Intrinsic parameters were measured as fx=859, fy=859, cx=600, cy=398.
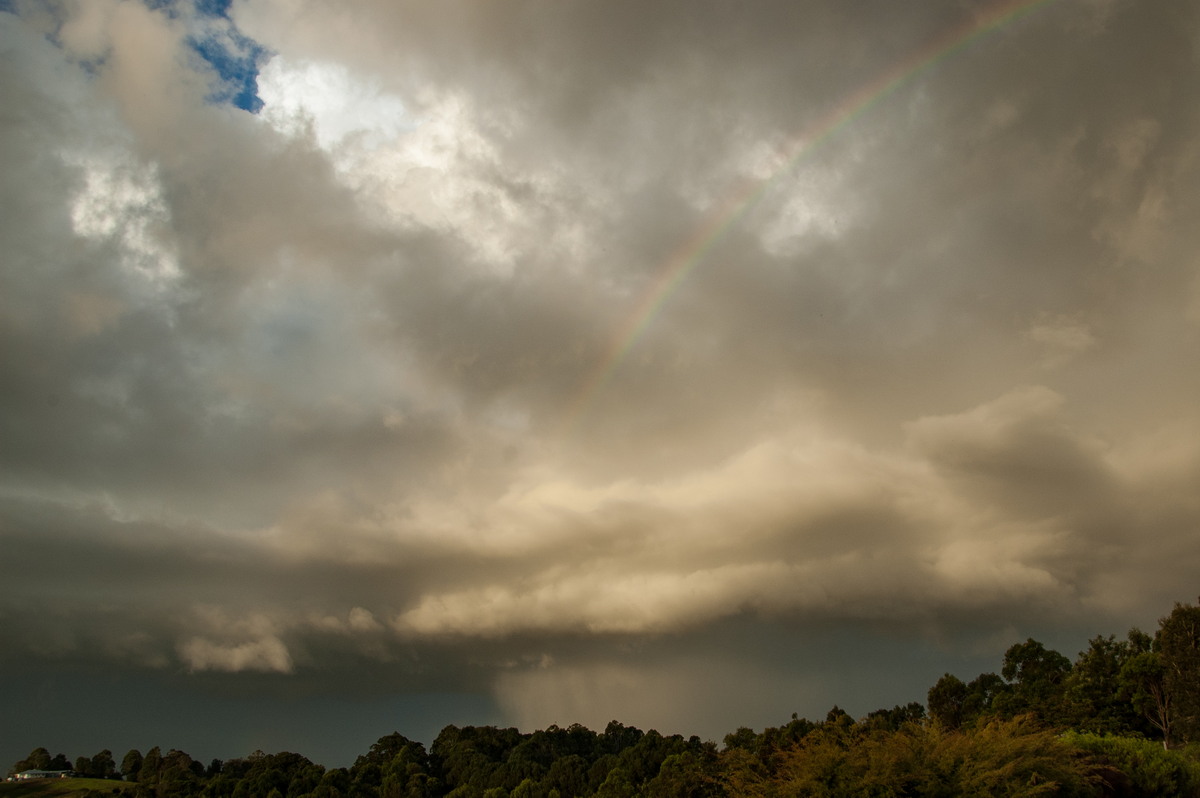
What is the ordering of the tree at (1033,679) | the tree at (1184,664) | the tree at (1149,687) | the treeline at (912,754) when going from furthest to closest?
the tree at (1033,679)
the tree at (1149,687)
the tree at (1184,664)
the treeline at (912,754)

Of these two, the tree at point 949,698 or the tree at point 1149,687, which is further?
the tree at point 949,698

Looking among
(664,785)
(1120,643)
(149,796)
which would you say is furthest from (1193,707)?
(149,796)

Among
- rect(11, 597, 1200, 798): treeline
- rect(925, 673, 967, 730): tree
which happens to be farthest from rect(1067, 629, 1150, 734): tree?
rect(925, 673, 967, 730): tree

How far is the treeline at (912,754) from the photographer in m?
29.5

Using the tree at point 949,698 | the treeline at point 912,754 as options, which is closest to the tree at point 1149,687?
the treeline at point 912,754

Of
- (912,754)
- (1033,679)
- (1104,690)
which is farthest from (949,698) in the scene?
(912,754)

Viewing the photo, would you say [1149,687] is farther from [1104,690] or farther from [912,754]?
[912,754]

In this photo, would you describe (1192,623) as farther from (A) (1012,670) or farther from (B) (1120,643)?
(A) (1012,670)

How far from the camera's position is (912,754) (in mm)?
30094

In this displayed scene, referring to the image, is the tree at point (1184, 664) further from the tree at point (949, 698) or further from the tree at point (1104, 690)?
the tree at point (949, 698)

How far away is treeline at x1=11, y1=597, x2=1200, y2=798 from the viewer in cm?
2947

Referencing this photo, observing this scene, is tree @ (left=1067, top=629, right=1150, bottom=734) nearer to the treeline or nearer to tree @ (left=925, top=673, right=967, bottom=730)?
the treeline

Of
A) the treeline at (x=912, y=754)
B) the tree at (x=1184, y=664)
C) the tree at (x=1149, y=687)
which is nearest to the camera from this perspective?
the treeline at (x=912, y=754)

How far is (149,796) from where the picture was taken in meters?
164
